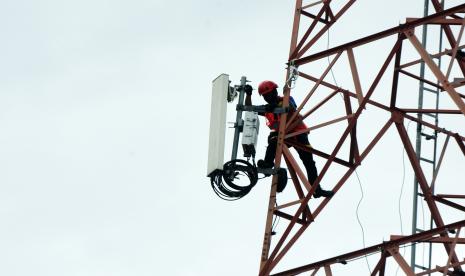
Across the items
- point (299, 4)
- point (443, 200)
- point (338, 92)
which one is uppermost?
point (299, 4)

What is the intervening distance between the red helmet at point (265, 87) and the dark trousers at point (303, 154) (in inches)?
34.1

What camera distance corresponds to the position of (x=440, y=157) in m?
24.9

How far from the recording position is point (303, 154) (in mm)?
25469

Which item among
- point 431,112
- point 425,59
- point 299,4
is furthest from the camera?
point 299,4

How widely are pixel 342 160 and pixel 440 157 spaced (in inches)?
69.4

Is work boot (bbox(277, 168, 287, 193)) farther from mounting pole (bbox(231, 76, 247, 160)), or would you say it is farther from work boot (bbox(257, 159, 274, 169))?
mounting pole (bbox(231, 76, 247, 160))

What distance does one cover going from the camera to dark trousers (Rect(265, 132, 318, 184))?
25172 mm

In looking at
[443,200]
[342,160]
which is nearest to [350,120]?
[342,160]

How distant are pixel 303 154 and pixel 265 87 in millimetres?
1455

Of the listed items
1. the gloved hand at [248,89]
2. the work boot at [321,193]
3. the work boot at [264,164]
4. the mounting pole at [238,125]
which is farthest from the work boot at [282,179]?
the gloved hand at [248,89]

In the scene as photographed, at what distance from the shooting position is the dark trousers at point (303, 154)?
25.2m

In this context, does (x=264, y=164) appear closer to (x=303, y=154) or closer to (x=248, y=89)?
(x=303, y=154)

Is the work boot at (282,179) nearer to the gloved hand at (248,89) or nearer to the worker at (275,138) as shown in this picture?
the worker at (275,138)

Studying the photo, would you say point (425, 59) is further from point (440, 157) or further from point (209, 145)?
point (209, 145)
